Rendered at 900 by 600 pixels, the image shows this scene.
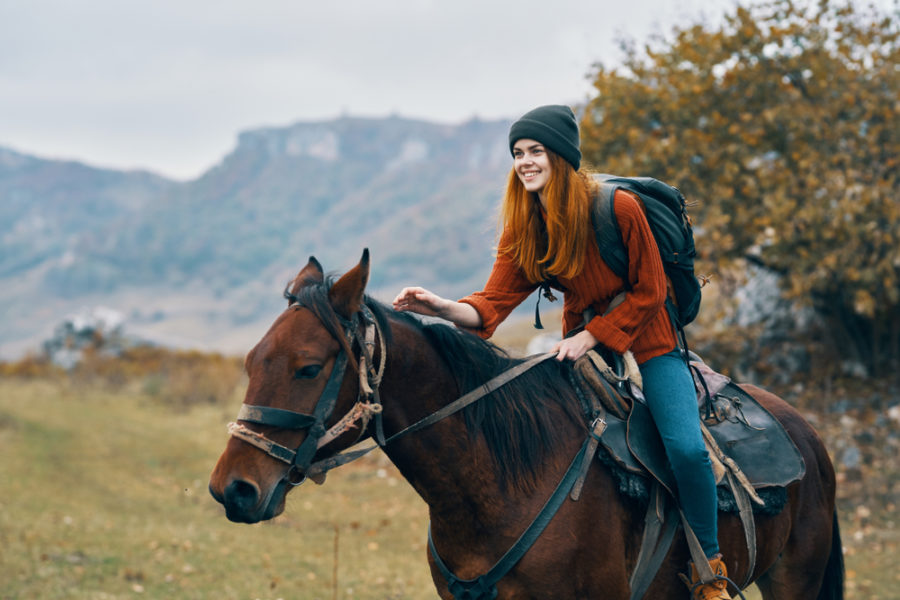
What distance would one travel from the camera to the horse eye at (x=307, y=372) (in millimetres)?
2539

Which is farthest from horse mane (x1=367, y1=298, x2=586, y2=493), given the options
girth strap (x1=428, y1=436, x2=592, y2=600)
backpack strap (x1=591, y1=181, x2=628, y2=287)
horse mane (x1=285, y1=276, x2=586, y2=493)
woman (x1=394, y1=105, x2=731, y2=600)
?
backpack strap (x1=591, y1=181, x2=628, y2=287)

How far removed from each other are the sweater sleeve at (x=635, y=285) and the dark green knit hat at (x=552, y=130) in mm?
280

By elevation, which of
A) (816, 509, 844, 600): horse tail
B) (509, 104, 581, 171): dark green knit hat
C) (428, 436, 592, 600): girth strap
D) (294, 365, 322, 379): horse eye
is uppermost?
(509, 104, 581, 171): dark green knit hat

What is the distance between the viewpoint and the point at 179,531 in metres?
9.27

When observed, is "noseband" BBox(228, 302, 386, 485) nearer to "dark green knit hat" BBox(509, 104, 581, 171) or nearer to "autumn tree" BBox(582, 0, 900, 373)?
"dark green knit hat" BBox(509, 104, 581, 171)

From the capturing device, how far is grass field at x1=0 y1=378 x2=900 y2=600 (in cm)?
704

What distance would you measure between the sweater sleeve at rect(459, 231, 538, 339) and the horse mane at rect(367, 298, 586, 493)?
0.92 feet

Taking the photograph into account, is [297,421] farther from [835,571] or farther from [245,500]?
[835,571]

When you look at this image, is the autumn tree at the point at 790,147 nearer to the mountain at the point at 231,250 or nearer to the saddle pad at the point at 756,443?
the saddle pad at the point at 756,443

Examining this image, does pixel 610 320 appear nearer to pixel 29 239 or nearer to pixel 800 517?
pixel 800 517

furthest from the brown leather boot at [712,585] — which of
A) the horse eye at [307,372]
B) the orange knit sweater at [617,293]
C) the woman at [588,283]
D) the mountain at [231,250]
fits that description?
the mountain at [231,250]

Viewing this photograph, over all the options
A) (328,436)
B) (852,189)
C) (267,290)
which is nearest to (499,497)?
(328,436)

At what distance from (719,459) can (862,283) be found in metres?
9.19

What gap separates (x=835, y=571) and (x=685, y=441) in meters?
1.82
